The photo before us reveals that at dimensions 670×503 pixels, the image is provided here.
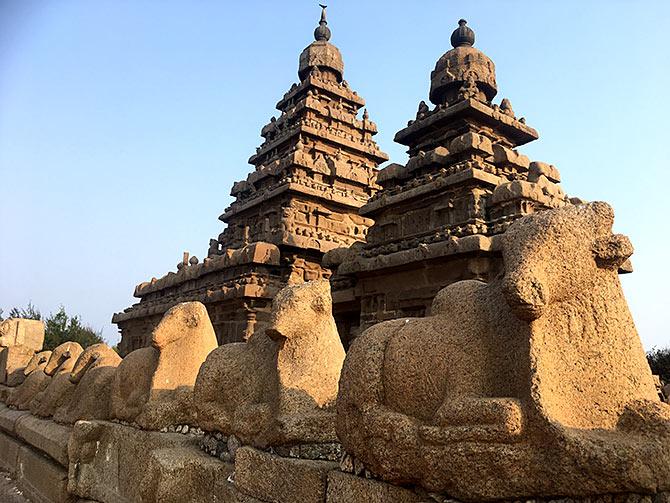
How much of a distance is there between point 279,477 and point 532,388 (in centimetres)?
152

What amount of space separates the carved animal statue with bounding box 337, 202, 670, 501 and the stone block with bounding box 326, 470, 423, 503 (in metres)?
0.07

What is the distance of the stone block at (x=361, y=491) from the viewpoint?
2238 mm

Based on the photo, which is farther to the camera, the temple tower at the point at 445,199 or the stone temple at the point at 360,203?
the stone temple at the point at 360,203

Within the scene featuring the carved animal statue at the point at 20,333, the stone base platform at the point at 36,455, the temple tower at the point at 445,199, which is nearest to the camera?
the stone base platform at the point at 36,455

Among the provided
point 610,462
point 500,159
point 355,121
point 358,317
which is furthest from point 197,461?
point 355,121

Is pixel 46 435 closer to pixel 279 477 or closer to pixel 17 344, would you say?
pixel 279 477

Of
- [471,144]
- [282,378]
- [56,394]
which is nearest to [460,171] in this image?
[471,144]

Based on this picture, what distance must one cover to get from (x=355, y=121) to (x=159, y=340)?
16101mm

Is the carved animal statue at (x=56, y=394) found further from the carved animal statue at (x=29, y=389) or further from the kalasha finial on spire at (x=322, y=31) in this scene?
the kalasha finial on spire at (x=322, y=31)

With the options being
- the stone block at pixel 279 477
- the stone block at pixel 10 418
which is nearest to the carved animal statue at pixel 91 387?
the stone block at pixel 10 418

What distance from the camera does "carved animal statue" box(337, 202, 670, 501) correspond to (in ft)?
6.03

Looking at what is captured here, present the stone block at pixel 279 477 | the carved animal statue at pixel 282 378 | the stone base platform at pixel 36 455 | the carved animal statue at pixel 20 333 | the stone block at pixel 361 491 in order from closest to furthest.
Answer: the stone block at pixel 361 491 → the stone block at pixel 279 477 → the carved animal statue at pixel 282 378 → the stone base platform at pixel 36 455 → the carved animal statue at pixel 20 333

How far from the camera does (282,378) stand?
309 centimetres

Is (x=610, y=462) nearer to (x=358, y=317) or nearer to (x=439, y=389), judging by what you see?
(x=439, y=389)
